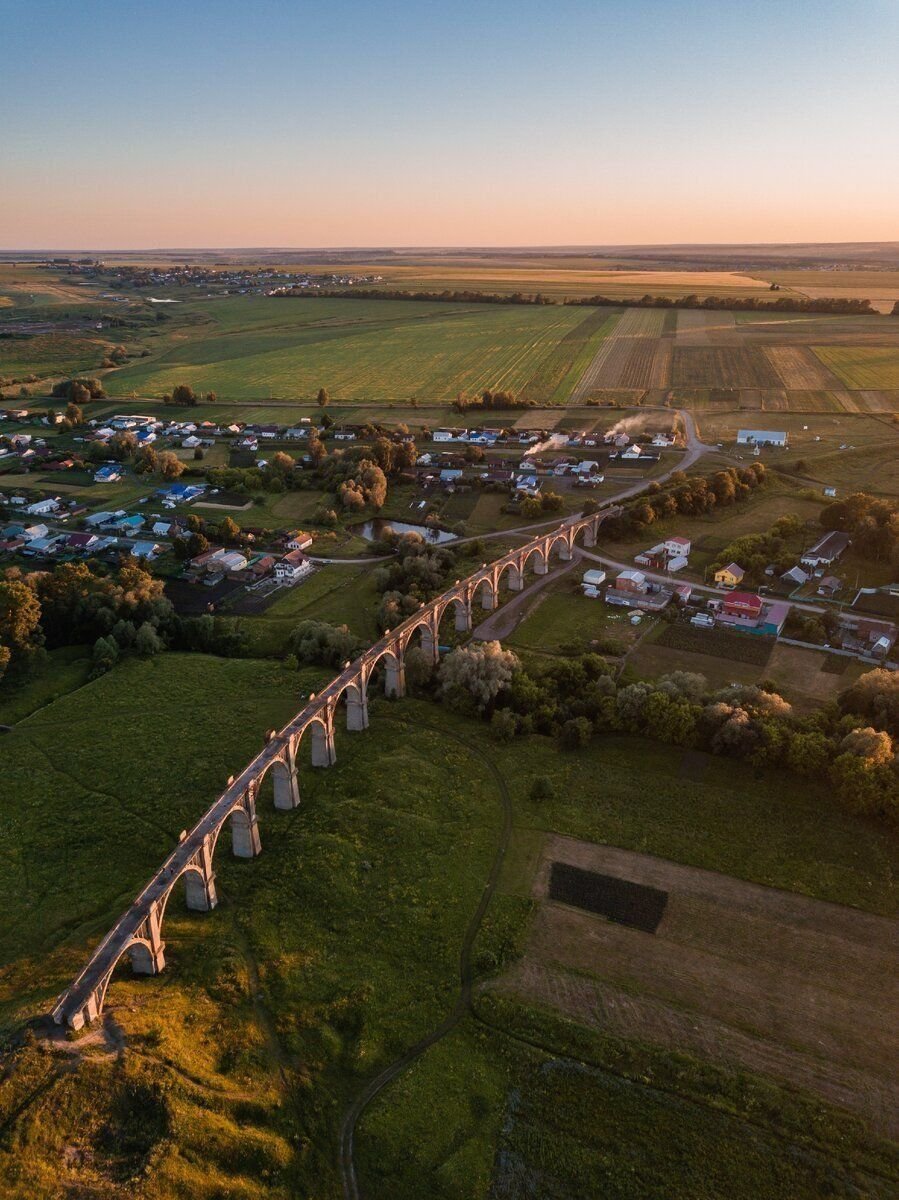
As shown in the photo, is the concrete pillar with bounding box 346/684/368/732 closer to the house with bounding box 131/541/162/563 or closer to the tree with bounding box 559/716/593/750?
the tree with bounding box 559/716/593/750

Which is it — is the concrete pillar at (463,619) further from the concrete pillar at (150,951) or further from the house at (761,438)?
the house at (761,438)

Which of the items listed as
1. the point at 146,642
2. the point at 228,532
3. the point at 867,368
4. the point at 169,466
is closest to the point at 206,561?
the point at 228,532

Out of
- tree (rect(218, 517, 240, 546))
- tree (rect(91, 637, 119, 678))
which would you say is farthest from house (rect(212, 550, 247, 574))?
tree (rect(91, 637, 119, 678))

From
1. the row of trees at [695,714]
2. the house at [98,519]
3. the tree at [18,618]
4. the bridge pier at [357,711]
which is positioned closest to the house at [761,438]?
the row of trees at [695,714]

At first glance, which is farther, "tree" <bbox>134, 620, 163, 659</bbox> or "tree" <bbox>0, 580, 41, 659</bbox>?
"tree" <bbox>134, 620, 163, 659</bbox>

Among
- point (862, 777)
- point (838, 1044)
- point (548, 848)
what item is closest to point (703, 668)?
point (862, 777)
